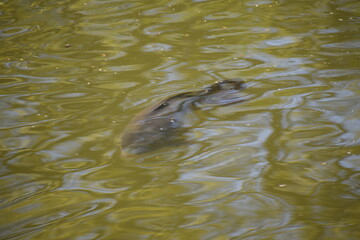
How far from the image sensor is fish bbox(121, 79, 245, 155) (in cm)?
231

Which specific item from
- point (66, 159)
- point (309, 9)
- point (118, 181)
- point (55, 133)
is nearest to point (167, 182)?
point (118, 181)

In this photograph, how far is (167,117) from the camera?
8.26ft

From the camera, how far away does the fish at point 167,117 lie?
231 cm

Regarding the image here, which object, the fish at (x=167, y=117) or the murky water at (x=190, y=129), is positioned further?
the fish at (x=167, y=117)

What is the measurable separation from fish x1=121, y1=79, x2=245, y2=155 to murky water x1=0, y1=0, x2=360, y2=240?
0.21 feet

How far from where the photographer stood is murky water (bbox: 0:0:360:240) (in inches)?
72.5

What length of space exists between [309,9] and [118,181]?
3026 mm

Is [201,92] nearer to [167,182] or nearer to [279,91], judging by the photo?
[279,91]

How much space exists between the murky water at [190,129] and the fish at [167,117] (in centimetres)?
6

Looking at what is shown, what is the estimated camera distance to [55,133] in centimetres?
256

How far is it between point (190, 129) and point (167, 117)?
157 millimetres

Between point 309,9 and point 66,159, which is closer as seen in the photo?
point 66,159

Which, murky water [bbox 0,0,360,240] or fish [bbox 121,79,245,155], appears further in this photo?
fish [bbox 121,79,245,155]

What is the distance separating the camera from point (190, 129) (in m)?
2.46
